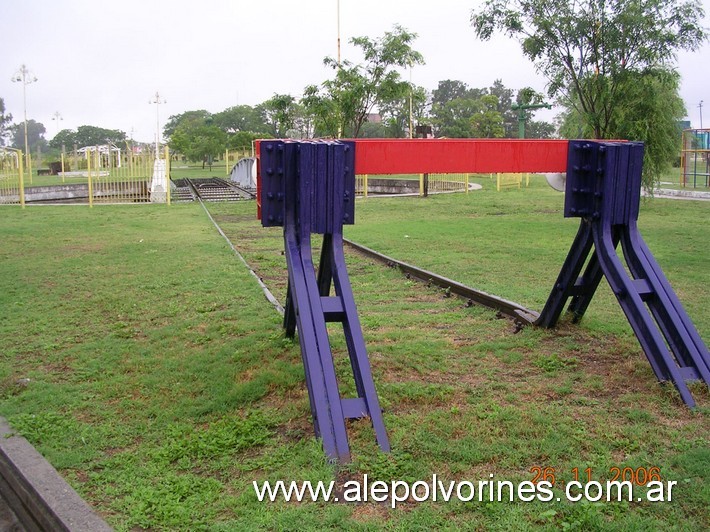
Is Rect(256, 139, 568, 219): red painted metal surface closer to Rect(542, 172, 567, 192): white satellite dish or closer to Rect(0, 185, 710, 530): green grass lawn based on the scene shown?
Rect(542, 172, 567, 192): white satellite dish

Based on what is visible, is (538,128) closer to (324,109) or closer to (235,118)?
(235,118)

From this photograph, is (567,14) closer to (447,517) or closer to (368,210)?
(368,210)

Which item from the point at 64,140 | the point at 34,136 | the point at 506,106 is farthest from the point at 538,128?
the point at 34,136

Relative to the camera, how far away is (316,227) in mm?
4297

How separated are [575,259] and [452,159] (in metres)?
1.33

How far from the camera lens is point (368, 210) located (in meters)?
19.7

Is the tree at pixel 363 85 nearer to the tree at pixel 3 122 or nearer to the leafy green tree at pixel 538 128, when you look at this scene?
the leafy green tree at pixel 538 128

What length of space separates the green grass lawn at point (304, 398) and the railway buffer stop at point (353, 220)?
22 centimetres

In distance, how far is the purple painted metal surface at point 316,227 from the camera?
152 inches

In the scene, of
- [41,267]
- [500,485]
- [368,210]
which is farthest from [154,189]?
[500,485]

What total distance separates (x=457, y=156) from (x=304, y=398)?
1.96m

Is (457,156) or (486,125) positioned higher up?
(486,125)

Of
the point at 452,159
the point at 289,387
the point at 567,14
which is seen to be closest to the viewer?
the point at 289,387

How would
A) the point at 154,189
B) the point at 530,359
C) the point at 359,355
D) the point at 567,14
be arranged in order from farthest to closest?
the point at 154,189, the point at 567,14, the point at 530,359, the point at 359,355
